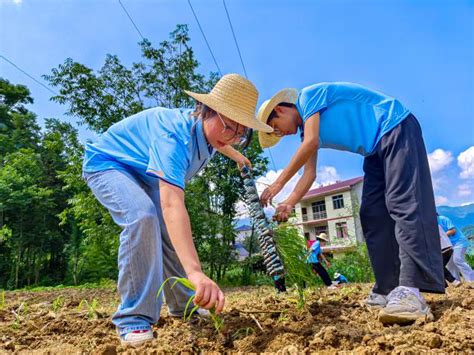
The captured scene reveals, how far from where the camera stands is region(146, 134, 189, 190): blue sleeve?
146 centimetres

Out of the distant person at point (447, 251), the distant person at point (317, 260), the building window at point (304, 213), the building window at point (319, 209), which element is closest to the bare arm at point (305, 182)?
the distant person at point (317, 260)

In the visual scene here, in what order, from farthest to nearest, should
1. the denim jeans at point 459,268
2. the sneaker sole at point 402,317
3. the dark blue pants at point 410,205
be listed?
the denim jeans at point 459,268 → the dark blue pants at point 410,205 → the sneaker sole at point 402,317

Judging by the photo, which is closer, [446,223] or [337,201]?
[446,223]

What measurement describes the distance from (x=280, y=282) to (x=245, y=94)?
148cm

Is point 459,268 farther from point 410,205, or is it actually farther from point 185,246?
point 185,246

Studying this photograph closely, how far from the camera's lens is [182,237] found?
1.37 meters

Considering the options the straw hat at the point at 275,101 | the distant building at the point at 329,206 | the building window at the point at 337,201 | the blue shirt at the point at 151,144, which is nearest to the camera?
the blue shirt at the point at 151,144

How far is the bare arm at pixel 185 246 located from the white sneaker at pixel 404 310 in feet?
3.03

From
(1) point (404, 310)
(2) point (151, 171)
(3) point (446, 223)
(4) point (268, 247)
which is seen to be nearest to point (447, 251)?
(3) point (446, 223)

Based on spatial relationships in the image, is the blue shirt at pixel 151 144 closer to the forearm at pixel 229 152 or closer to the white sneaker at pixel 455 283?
the forearm at pixel 229 152

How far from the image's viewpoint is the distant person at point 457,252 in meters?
6.27

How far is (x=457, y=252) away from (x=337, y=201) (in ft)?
89.5

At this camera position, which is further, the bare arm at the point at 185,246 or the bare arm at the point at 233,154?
the bare arm at the point at 233,154

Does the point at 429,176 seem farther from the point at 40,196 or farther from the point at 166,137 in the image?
the point at 40,196
